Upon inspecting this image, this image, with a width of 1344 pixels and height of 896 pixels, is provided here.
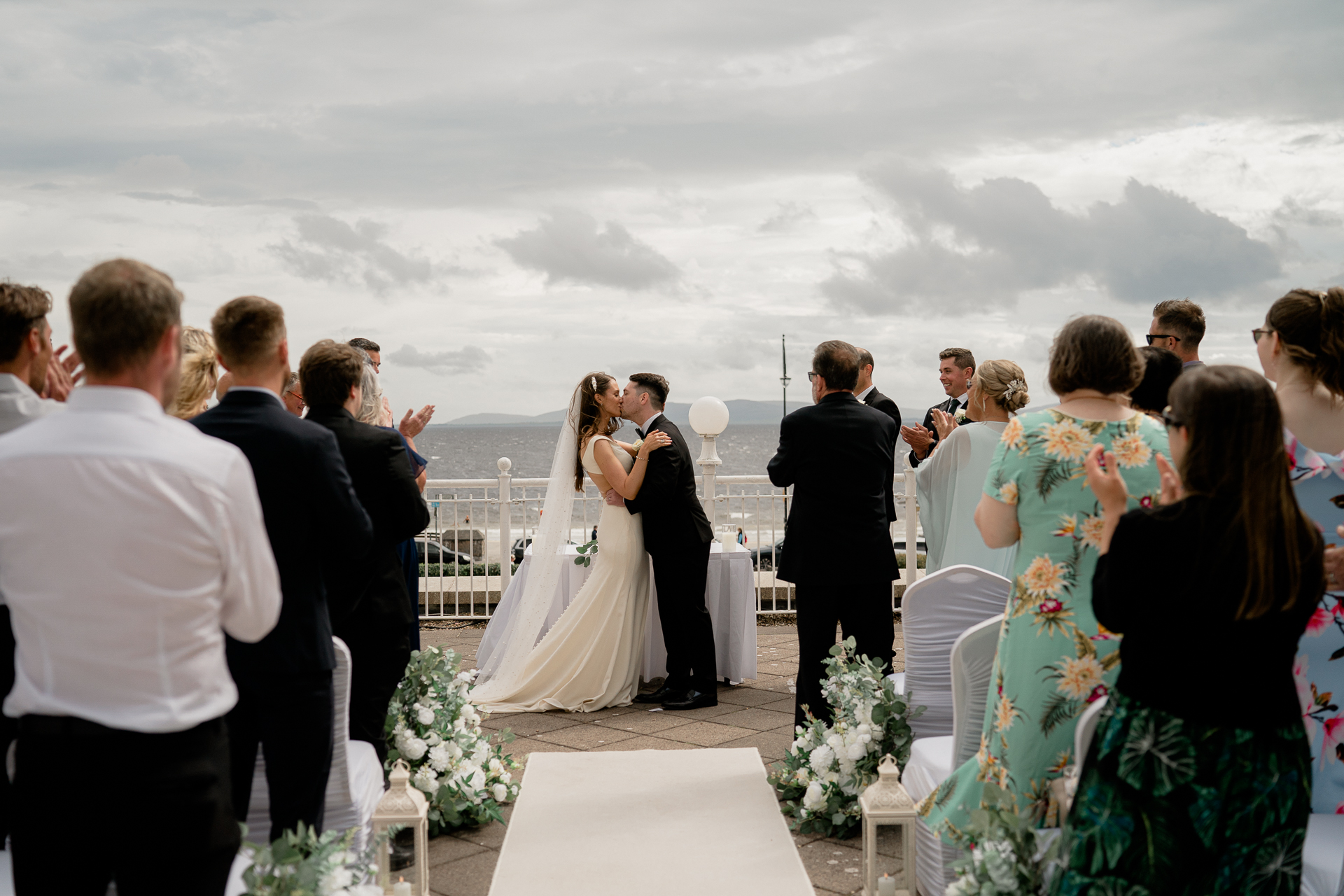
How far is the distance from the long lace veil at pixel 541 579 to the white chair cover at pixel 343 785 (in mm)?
3054

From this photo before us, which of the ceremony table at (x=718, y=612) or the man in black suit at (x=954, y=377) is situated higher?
the man in black suit at (x=954, y=377)

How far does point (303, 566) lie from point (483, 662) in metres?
4.28

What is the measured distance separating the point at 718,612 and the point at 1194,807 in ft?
15.7

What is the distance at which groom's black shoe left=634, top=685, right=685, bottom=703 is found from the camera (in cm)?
638

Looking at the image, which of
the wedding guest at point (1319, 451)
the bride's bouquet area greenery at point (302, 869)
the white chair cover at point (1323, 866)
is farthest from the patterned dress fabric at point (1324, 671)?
the bride's bouquet area greenery at point (302, 869)

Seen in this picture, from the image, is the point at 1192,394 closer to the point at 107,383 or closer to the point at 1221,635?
the point at 1221,635

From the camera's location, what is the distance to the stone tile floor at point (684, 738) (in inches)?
154

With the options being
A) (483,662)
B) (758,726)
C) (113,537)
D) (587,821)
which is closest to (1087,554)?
(113,537)

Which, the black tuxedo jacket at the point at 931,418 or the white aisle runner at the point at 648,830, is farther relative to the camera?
the black tuxedo jacket at the point at 931,418

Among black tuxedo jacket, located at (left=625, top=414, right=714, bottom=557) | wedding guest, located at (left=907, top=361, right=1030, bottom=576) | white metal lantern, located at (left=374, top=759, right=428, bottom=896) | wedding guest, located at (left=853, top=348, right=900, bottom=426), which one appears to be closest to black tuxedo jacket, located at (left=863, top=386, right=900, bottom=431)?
wedding guest, located at (left=853, top=348, right=900, bottom=426)

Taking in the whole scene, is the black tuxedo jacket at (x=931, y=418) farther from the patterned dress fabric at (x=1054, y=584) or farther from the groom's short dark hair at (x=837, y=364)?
the patterned dress fabric at (x=1054, y=584)

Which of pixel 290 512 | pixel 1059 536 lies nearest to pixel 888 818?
pixel 1059 536

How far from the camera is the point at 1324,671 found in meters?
2.80

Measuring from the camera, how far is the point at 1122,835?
2.15 m
